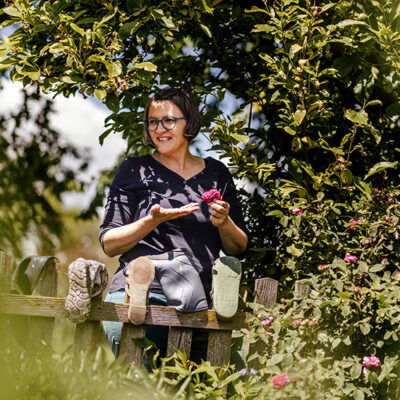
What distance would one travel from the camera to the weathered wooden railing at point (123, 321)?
258 centimetres

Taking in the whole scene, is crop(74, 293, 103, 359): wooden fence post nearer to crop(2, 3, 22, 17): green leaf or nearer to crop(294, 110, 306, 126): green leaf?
crop(294, 110, 306, 126): green leaf

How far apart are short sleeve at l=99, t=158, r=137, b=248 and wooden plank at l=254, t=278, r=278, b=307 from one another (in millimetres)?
624

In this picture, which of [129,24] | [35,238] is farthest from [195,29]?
[35,238]

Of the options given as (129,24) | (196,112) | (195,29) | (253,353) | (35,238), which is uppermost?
(195,29)

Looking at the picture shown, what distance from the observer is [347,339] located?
249 cm

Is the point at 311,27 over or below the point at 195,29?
below

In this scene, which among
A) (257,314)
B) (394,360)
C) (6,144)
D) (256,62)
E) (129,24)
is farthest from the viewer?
(6,144)

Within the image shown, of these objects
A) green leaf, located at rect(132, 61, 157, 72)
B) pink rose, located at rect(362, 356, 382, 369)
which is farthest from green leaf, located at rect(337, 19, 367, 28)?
pink rose, located at rect(362, 356, 382, 369)

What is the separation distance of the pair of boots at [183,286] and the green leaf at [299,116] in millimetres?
691

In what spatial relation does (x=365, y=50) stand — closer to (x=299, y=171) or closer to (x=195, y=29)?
(x=299, y=171)

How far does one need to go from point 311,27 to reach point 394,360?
57.9 inches

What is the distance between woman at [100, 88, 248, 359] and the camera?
2.68 meters

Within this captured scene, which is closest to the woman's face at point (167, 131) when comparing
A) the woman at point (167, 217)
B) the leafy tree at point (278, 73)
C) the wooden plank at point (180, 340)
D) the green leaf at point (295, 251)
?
the woman at point (167, 217)

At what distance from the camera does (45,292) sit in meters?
2.86
